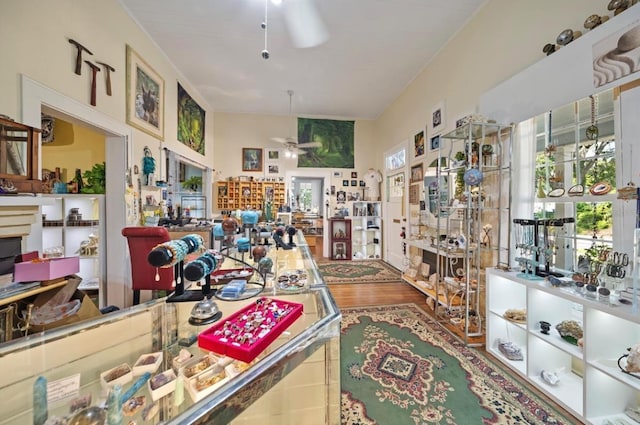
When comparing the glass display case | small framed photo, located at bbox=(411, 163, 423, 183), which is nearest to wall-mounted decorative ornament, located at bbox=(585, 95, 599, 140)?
small framed photo, located at bbox=(411, 163, 423, 183)

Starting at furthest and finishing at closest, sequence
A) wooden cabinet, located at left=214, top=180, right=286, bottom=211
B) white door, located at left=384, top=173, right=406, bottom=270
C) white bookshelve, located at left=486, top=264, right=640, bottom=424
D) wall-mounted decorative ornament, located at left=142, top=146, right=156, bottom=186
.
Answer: wooden cabinet, located at left=214, top=180, right=286, bottom=211, white door, located at left=384, top=173, right=406, bottom=270, wall-mounted decorative ornament, located at left=142, top=146, right=156, bottom=186, white bookshelve, located at left=486, top=264, right=640, bottom=424

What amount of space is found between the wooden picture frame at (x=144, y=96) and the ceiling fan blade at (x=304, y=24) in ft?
6.37

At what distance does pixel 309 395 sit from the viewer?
108 cm

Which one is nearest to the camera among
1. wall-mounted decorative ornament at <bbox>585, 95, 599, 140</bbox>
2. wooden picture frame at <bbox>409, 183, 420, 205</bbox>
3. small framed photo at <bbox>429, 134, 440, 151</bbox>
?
wall-mounted decorative ornament at <bbox>585, 95, 599, 140</bbox>

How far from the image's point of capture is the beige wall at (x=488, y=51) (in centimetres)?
196

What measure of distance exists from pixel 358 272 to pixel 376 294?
1187mm

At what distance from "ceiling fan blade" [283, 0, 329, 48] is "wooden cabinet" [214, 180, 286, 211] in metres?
3.27

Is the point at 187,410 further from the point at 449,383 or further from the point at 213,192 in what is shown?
the point at 213,192

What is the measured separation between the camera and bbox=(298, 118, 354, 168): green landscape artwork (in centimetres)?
611

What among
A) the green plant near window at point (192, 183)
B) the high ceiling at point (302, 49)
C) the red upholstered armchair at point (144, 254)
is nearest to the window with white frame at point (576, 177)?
the high ceiling at point (302, 49)

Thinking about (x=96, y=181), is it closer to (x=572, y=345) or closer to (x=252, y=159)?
(x=252, y=159)

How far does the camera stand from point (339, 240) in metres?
5.98

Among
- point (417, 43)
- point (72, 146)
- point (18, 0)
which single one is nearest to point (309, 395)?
point (18, 0)

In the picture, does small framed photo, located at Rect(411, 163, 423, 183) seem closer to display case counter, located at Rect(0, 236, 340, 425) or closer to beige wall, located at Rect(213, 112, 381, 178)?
beige wall, located at Rect(213, 112, 381, 178)
